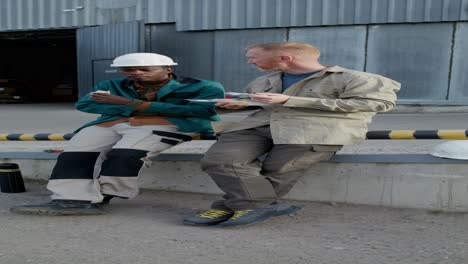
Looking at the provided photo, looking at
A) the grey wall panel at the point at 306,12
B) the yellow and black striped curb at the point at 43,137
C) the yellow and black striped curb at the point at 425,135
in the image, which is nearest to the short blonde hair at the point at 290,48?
the yellow and black striped curb at the point at 425,135

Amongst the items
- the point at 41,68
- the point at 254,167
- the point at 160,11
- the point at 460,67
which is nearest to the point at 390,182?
the point at 254,167

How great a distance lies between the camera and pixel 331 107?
3.01 metres

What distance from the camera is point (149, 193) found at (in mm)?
4234

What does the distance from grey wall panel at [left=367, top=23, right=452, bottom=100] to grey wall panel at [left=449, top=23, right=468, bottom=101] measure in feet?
0.43

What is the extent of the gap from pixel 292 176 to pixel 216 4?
8.73 m

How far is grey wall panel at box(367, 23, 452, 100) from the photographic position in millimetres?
10117

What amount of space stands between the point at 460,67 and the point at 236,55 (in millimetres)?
4819

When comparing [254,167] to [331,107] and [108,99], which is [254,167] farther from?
[108,99]

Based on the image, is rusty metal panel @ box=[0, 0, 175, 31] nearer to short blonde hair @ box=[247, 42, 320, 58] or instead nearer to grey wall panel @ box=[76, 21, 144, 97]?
grey wall panel @ box=[76, 21, 144, 97]

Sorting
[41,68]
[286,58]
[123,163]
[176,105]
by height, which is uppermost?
[286,58]

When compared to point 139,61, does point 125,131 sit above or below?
below

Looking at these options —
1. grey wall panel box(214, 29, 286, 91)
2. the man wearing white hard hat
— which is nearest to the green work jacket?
the man wearing white hard hat

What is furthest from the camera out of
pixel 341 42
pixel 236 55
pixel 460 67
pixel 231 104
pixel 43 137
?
pixel 236 55

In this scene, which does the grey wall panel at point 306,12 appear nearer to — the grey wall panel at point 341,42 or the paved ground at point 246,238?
the grey wall panel at point 341,42
